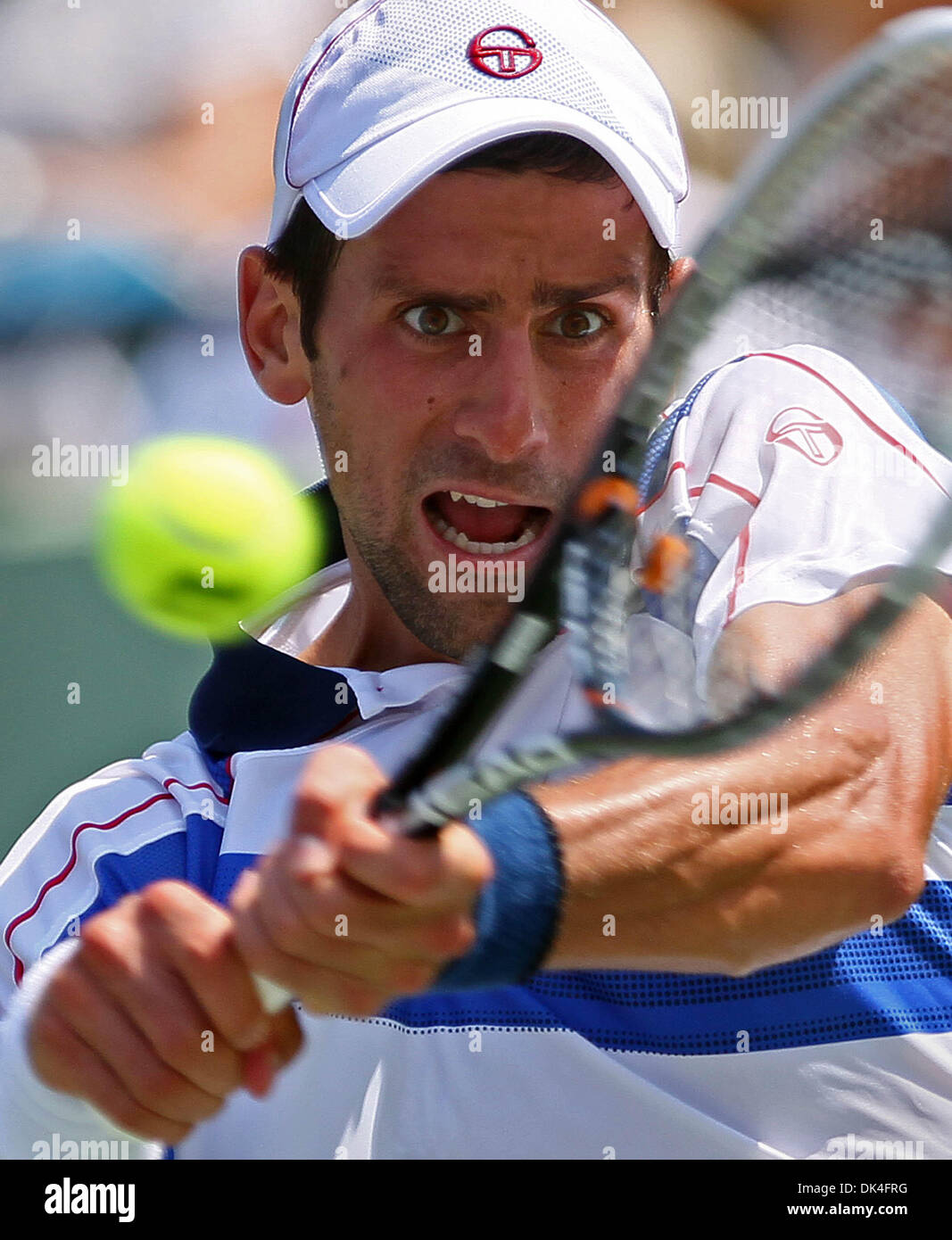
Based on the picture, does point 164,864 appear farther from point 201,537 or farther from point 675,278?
point 201,537

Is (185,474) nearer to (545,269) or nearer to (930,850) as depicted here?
(545,269)

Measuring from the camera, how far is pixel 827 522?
1474 millimetres

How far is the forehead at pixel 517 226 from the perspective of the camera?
169 cm

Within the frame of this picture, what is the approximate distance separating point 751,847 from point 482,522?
653mm

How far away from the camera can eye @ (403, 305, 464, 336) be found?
176 centimetres

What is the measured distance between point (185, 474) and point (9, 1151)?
1633 mm

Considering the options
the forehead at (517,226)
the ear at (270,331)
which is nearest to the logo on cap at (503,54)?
the forehead at (517,226)

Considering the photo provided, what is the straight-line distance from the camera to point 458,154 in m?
1.69

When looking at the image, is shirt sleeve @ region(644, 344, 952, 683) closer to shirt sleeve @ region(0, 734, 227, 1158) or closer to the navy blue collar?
the navy blue collar

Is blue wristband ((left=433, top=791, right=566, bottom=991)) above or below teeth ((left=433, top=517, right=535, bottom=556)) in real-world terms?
below

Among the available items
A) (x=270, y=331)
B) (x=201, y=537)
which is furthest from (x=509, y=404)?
(x=201, y=537)

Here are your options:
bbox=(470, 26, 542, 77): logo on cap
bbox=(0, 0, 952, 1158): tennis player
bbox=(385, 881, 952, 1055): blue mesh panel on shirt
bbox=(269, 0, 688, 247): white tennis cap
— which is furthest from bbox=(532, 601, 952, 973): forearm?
bbox=(470, 26, 542, 77): logo on cap

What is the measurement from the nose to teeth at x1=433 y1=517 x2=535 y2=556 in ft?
0.31
